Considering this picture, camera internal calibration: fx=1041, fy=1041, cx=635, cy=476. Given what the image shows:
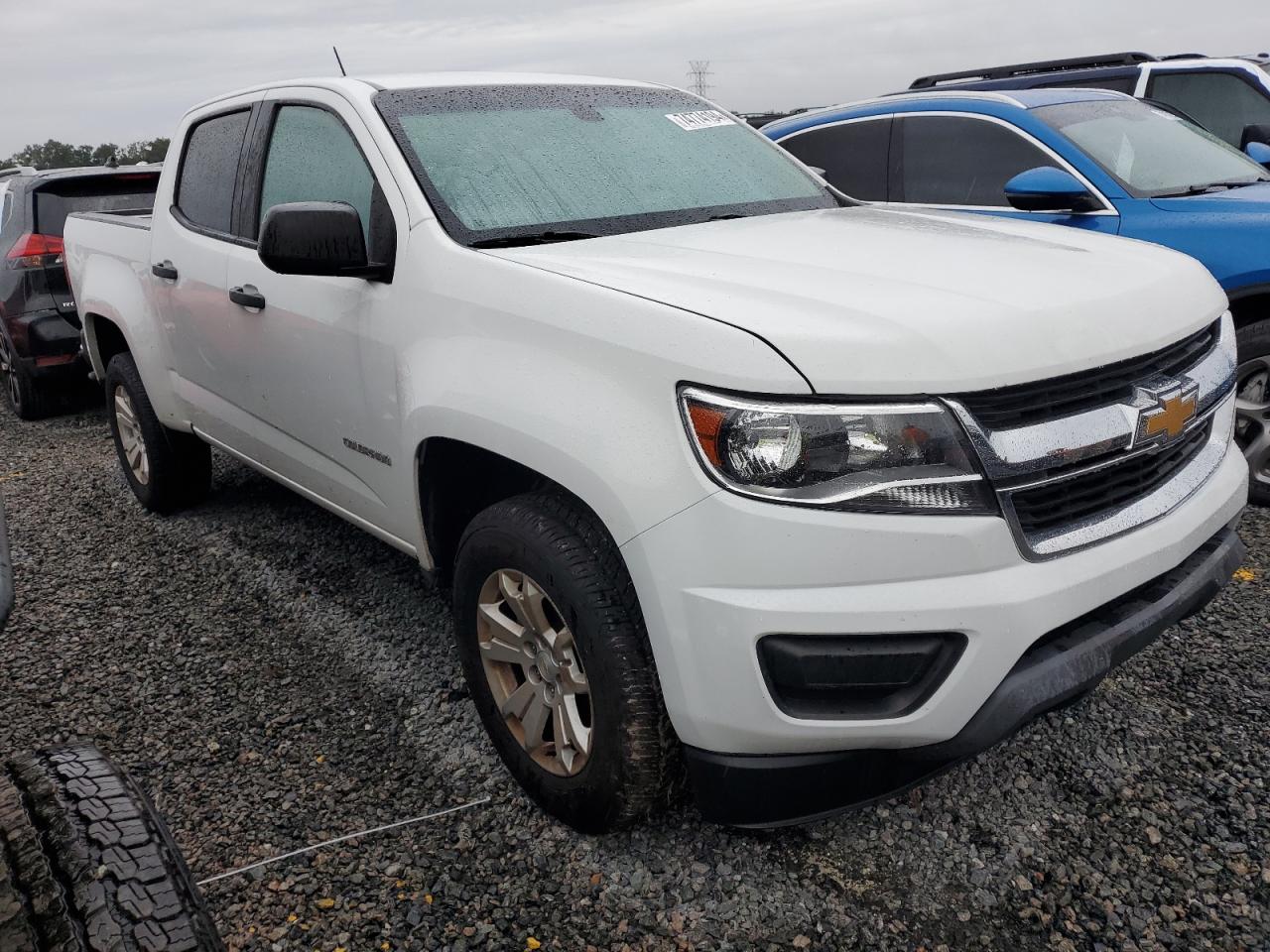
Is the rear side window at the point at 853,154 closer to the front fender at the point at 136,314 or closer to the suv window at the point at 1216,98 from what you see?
the suv window at the point at 1216,98

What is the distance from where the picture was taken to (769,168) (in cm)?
333

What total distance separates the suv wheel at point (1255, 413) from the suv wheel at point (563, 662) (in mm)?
3039

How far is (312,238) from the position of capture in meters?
2.52

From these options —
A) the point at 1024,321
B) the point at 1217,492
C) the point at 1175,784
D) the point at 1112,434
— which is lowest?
the point at 1175,784

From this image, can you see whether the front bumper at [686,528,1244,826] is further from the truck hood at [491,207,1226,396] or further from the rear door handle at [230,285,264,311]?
the rear door handle at [230,285,264,311]

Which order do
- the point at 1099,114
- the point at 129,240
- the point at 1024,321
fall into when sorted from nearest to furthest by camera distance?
the point at 1024,321 → the point at 129,240 → the point at 1099,114

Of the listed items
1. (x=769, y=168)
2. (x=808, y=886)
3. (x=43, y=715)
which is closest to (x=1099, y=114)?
(x=769, y=168)

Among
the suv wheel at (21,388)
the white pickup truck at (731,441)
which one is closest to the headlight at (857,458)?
the white pickup truck at (731,441)

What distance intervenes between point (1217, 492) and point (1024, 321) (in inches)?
30.2

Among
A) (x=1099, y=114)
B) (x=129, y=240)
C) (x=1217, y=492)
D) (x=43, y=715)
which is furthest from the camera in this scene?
(x=1099, y=114)

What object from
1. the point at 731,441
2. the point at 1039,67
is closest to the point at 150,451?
the point at 731,441

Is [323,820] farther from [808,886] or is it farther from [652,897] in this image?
[808,886]

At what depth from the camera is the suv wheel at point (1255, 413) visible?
396 cm

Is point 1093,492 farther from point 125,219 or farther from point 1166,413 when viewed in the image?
point 125,219
